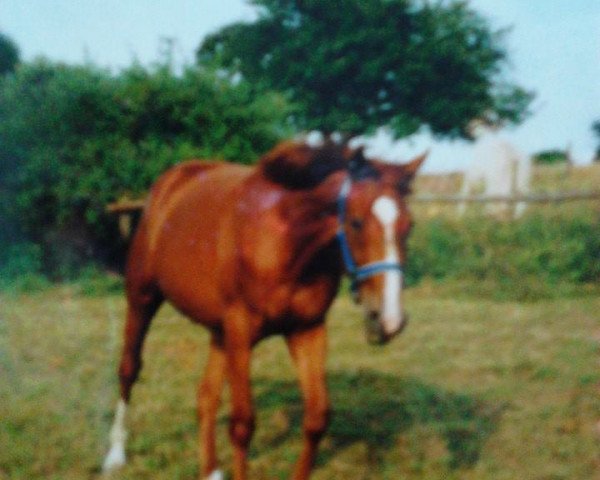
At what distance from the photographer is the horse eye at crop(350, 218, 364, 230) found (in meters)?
3.41

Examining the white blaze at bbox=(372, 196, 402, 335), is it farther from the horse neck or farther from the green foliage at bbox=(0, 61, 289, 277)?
the green foliage at bbox=(0, 61, 289, 277)

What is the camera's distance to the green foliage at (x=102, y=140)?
12.6 m

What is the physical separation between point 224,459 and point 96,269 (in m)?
8.96

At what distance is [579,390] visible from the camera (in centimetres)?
596

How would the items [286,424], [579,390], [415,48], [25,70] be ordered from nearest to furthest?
1. [286,424]
2. [579,390]
3. [25,70]
4. [415,48]

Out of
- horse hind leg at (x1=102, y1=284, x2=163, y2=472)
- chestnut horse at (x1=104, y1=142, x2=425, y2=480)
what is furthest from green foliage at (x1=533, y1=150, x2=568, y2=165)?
chestnut horse at (x1=104, y1=142, x2=425, y2=480)

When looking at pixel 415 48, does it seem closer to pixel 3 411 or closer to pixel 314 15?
pixel 314 15

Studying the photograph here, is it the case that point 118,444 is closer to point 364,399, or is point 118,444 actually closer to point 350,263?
point 364,399

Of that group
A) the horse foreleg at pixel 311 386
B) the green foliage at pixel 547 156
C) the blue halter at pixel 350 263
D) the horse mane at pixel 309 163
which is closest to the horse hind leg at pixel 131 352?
the horse foreleg at pixel 311 386

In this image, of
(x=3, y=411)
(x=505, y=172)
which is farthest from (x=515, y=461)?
(x=505, y=172)

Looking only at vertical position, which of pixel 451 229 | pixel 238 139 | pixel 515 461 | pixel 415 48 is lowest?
pixel 515 461

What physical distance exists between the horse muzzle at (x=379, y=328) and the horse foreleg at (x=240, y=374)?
777 mm

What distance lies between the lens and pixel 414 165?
3711 millimetres

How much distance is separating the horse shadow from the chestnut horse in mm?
967
